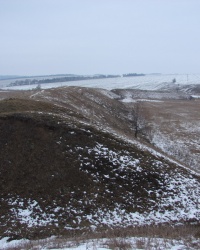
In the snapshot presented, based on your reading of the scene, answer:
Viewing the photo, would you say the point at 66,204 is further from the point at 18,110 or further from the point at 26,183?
the point at 18,110

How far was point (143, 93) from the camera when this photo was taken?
368 feet

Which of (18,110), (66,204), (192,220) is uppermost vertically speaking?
(18,110)

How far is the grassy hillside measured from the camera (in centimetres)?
1339

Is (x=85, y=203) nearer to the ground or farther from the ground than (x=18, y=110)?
nearer to the ground

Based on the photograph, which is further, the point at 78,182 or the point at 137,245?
the point at 78,182

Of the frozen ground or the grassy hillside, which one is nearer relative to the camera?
the frozen ground

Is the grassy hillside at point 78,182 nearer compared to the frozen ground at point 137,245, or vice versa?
the frozen ground at point 137,245

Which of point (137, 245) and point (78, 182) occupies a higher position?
point (137, 245)

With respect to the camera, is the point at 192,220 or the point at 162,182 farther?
the point at 162,182

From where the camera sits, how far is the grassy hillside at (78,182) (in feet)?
43.9

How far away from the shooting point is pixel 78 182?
629 inches

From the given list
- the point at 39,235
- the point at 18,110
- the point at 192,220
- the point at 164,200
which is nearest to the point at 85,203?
the point at 39,235

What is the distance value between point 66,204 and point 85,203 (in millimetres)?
1092

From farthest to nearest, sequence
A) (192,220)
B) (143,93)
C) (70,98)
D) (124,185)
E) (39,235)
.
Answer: (143,93)
(70,98)
(124,185)
(192,220)
(39,235)
